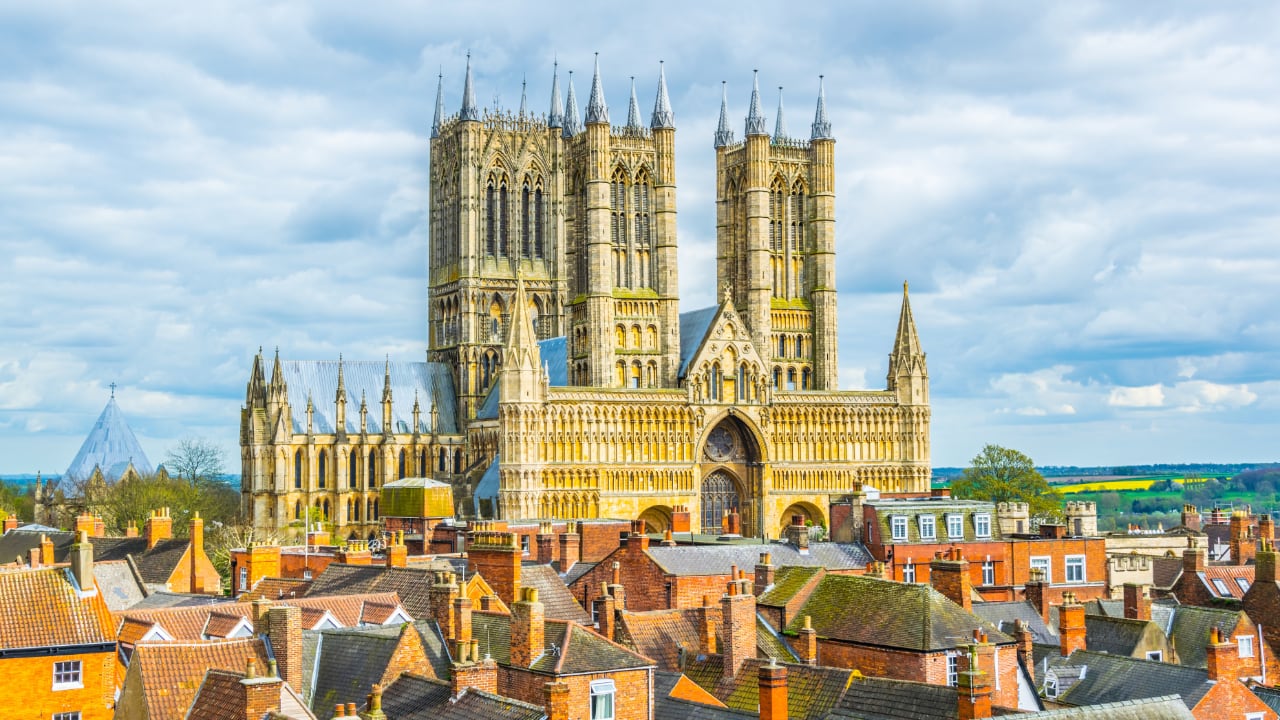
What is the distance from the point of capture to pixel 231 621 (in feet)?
128

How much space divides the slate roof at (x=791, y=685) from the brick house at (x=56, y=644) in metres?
14.6

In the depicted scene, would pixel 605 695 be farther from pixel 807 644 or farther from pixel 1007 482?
pixel 1007 482

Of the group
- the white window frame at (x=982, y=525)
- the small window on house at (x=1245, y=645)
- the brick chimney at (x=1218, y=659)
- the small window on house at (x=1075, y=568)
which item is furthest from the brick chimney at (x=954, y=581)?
the white window frame at (x=982, y=525)

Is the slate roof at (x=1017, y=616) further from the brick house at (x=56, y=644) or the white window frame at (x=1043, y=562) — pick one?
the brick house at (x=56, y=644)

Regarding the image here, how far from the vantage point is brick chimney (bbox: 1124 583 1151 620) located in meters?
49.2

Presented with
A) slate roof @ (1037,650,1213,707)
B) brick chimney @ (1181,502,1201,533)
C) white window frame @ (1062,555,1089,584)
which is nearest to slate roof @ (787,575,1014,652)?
slate roof @ (1037,650,1213,707)

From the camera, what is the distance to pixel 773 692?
31875 millimetres

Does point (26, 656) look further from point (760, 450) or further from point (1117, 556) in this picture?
point (760, 450)

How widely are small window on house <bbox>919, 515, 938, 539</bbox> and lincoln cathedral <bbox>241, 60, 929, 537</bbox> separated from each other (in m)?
45.9

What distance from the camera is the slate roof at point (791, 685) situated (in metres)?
34.2

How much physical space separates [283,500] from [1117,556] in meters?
68.2

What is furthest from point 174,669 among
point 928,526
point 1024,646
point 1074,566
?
point 1074,566

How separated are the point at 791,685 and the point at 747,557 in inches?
848

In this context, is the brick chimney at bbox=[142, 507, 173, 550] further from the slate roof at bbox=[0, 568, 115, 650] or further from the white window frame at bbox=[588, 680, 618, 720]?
the white window frame at bbox=[588, 680, 618, 720]
